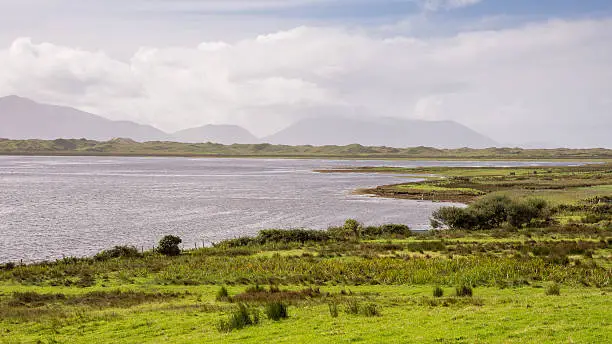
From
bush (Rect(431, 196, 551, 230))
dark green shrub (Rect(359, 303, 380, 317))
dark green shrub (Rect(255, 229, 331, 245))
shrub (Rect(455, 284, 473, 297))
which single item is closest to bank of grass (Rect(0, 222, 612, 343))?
dark green shrub (Rect(359, 303, 380, 317))

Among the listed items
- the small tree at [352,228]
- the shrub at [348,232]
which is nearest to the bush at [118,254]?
the shrub at [348,232]

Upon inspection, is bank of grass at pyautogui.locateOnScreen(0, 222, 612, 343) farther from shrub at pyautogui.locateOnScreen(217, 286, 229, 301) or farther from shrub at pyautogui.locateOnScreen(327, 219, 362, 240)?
shrub at pyautogui.locateOnScreen(327, 219, 362, 240)

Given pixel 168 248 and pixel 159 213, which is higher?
pixel 168 248

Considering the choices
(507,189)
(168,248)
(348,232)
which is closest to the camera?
(168,248)

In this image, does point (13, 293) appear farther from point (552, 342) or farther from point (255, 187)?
point (255, 187)

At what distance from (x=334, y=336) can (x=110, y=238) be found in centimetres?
5256

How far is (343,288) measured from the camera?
31844 millimetres

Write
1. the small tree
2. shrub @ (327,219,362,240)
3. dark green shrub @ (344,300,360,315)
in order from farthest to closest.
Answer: the small tree → shrub @ (327,219,362,240) → dark green shrub @ (344,300,360,315)

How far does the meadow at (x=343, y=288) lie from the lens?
18375 millimetres

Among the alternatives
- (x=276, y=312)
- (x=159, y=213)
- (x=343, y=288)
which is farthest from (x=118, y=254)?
(x=159, y=213)

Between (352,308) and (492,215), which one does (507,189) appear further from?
(352,308)

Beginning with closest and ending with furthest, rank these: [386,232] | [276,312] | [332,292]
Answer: [276,312], [332,292], [386,232]

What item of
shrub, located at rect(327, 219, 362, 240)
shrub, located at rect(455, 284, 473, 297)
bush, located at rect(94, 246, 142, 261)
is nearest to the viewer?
shrub, located at rect(455, 284, 473, 297)

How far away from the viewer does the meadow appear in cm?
1838
